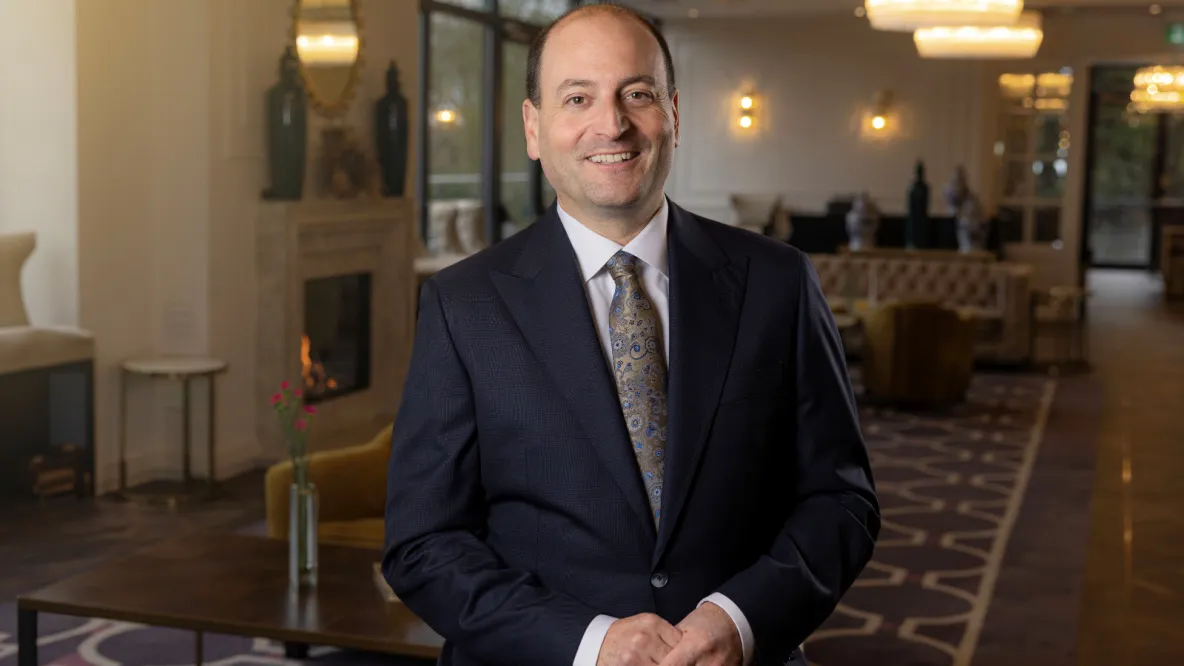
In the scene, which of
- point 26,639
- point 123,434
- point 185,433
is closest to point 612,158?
point 26,639

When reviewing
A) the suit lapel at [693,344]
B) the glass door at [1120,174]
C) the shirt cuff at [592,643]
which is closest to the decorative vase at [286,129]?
the suit lapel at [693,344]

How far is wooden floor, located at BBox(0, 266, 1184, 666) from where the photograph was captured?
5234mm

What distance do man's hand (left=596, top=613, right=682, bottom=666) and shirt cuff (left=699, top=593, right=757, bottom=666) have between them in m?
0.07

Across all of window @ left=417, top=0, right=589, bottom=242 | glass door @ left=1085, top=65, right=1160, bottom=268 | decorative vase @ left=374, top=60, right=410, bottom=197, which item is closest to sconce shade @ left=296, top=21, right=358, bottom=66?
decorative vase @ left=374, top=60, right=410, bottom=197

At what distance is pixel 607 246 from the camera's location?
73.9 inches

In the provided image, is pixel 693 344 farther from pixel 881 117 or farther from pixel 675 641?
pixel 881 117

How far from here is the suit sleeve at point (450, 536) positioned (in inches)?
68.7

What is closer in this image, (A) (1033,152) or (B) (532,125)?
(B) (532,125)

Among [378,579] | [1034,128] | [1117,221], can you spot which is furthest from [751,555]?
[1117,221]

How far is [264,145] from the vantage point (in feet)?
26.4

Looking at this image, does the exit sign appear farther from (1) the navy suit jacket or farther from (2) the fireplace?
(1) the navy suit jacket

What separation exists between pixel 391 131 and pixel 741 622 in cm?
781

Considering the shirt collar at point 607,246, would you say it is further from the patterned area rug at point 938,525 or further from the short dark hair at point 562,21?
the patterned area rug at point 938,525

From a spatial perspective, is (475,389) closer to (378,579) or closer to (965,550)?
(378,579)
